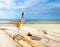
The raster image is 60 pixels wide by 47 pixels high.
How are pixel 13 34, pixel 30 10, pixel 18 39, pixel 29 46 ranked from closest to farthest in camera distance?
1. pixel 29 46
2. pixel 18 39
3. pixel 13 34
4. pixel 30 10

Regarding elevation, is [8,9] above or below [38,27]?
above

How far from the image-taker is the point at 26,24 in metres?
1.73

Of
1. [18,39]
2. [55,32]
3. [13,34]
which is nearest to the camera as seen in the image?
[18,39]

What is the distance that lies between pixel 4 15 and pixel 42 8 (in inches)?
19.1

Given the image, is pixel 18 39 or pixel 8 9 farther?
pixel 8 9

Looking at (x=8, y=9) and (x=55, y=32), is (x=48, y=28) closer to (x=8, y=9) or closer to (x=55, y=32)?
(x=55, y=32)

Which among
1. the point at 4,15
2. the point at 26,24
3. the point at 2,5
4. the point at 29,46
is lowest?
the point at 29,46

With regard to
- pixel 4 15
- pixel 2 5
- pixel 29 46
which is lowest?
pixel 29 46

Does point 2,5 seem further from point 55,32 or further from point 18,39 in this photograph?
point 55,32

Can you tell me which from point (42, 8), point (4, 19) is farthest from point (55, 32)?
point (4, 19)

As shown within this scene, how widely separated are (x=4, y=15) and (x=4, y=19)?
48mm

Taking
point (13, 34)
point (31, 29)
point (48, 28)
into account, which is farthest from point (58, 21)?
point (13, 34)

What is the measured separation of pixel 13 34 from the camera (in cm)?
148

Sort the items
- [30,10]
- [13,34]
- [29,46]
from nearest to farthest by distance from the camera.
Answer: [29,46] < [13,34] < [30,10]
